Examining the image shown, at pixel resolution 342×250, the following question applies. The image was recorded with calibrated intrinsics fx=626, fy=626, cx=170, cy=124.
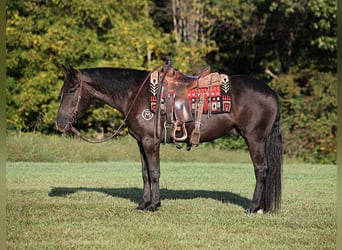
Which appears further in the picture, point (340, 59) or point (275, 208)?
point (275, 208)

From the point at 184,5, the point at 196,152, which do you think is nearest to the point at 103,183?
the point at 196,152

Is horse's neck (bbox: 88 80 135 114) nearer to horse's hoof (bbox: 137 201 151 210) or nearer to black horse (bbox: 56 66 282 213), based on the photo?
black horse (bbox: 56 66 282 213)

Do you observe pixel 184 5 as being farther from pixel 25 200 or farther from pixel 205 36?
pixel 25 200

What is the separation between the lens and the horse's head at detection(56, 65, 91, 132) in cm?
786

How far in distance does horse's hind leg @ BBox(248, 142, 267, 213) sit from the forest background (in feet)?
41.7

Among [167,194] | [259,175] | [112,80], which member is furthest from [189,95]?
[167,194]

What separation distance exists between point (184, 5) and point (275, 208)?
16.1 meters

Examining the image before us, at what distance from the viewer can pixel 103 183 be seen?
11531mm

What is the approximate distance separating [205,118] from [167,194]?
2.33 m

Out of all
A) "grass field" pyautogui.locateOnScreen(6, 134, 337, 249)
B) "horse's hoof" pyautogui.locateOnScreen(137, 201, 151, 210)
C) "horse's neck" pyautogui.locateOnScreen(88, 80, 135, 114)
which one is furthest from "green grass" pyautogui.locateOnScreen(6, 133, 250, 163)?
"horse's hoof" pyautogui.locateOnScreen(137, 201, 151, 210)

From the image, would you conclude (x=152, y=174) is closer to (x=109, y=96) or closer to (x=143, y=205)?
(x=143, y=205)

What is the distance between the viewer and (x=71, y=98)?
7883 mm

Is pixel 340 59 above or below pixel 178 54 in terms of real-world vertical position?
above

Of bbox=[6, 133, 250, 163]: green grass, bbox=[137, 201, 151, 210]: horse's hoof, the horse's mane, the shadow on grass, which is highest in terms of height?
the horse's mane
